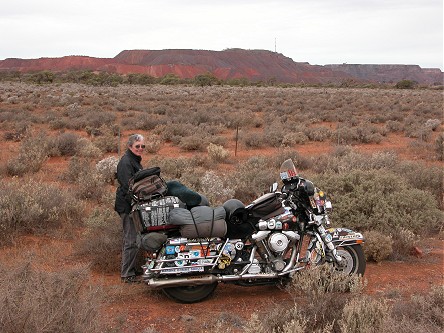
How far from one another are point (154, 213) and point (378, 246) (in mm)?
3310

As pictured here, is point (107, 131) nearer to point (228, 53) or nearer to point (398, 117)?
point (398, 117)

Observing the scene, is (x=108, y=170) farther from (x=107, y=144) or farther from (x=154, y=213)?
(x=154, y=213)

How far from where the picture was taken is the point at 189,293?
500 cm

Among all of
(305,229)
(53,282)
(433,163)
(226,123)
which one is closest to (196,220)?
(305,229)

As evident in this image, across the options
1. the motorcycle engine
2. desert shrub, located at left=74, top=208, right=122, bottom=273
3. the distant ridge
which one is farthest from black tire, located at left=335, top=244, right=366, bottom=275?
the distant ridge

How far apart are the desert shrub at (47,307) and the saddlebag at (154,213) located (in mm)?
1082

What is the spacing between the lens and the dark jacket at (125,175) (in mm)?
5199

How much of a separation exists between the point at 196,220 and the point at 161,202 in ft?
1.36

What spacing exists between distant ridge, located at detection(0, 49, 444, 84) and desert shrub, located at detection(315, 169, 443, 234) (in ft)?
382

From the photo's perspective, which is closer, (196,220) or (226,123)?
(196,220)

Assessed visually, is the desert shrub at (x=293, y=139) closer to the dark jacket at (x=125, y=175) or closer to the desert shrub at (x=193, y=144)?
the desert shrub at (x=193, y=144)

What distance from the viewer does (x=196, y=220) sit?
4.75 meters

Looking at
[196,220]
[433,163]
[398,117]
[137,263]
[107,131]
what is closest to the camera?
[196,220]

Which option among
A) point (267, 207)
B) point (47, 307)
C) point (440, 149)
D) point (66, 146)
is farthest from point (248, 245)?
point (440, 149)
